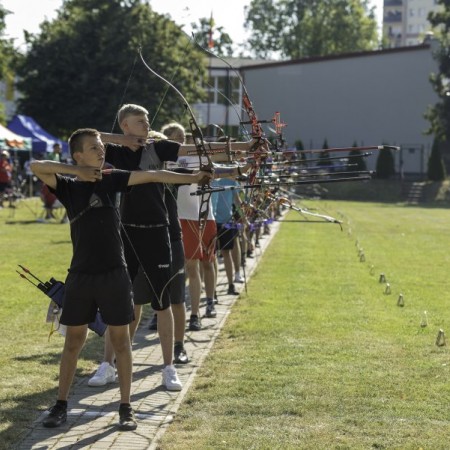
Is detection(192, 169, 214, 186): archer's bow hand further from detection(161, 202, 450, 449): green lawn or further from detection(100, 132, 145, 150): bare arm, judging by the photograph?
detection(161, 202, 450, 449): green lawn

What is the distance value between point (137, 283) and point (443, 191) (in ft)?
164

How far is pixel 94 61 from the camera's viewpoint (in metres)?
54.5

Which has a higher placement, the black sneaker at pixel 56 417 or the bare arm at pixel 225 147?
the bare arm at pixel 225 147

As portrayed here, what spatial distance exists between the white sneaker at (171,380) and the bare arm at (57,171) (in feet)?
6.69

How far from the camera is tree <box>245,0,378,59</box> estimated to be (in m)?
102

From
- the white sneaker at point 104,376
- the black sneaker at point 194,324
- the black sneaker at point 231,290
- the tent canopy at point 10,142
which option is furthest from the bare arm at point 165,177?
the tent canopy at point 10,142

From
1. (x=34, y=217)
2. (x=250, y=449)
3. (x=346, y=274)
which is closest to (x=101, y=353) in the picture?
(x=250, y=449)

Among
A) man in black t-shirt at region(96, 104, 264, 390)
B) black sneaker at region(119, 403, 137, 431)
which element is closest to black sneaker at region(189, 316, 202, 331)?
man in black t-shirt at region(96, 104, 264, 390)

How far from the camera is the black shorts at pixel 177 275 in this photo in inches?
347

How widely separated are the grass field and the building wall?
162ft

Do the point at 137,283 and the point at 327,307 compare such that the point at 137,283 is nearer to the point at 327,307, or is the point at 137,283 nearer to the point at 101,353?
the point at 101,353

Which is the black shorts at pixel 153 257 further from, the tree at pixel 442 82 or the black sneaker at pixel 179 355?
the tree at pixel 442 82

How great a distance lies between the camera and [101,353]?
9.61 meters

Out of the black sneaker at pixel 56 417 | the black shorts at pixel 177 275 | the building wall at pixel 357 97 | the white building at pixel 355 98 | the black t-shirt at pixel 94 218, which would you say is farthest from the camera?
the building wall at pixel 357 97
